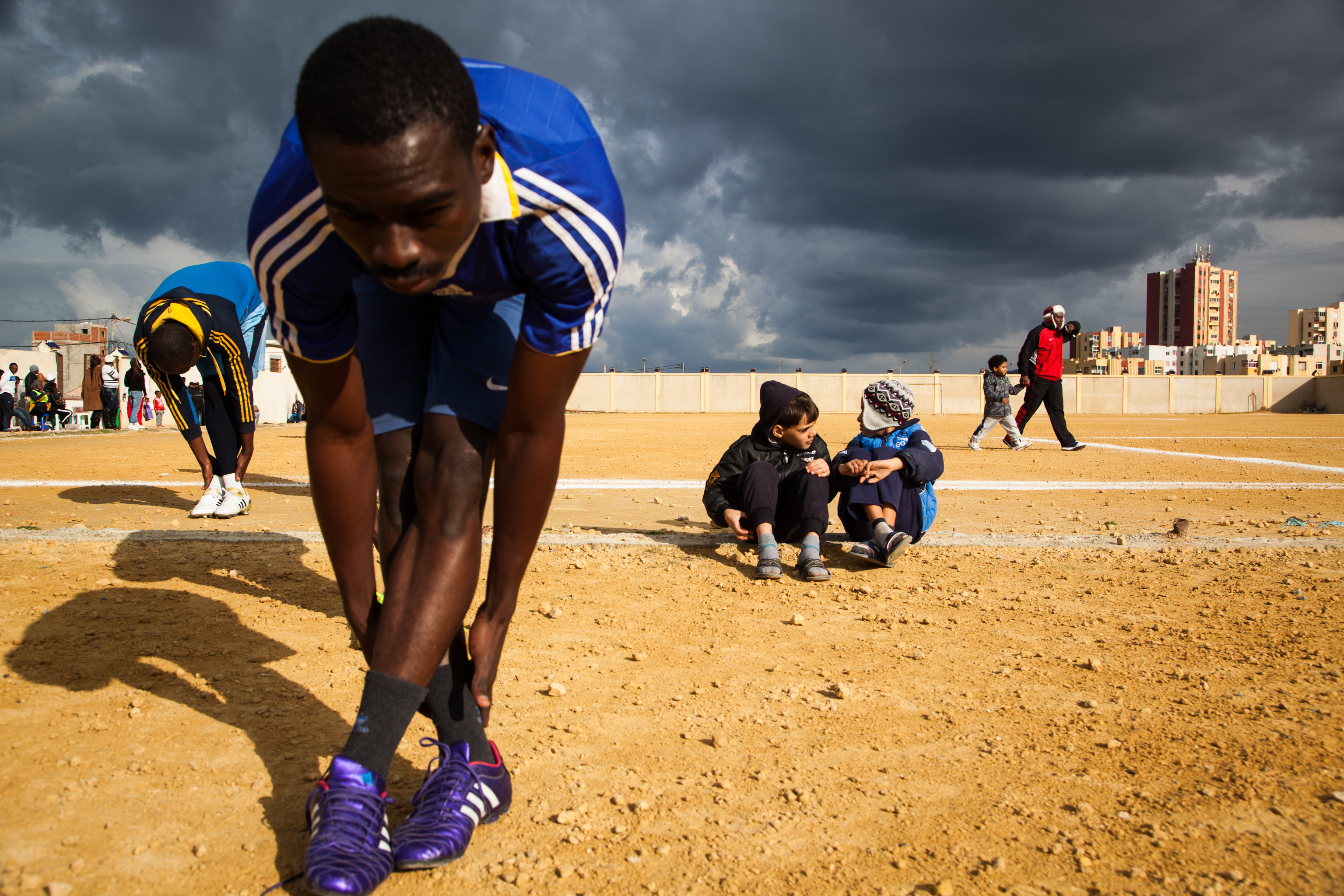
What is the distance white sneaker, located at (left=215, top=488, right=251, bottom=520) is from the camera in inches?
214

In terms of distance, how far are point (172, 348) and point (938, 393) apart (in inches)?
1795

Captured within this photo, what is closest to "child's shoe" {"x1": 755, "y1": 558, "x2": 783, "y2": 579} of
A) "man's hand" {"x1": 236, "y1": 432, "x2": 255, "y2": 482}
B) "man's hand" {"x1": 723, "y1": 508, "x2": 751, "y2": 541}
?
"man's hand" {"x1": 723, "y1": 508, "x2": 751, "y2": 541}

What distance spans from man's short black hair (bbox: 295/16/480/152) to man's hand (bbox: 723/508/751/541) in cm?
296

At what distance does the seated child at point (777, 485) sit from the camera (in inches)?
156

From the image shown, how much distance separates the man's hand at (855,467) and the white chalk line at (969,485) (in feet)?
9.77

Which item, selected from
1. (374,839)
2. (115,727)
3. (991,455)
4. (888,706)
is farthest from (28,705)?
(991,455)

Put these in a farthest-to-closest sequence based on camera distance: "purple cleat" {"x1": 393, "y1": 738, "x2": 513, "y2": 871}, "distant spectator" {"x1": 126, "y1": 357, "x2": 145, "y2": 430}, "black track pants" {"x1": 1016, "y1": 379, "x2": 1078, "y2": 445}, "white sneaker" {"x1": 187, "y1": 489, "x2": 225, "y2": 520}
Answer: "distant spectator" {"x1": 126, "y1": 357, "x2": 145, "y2": 430}, "black track pants" {"x1": 1016, "y1": 379, "x2": 1078, "y2": 445}, "white sneaker" {"x1": 187, "y1": 489, "x2": 225, "y2": 520}, "purple cleat" {"x1": 393, "y1": 738, "x2": 513, "y2": 871}

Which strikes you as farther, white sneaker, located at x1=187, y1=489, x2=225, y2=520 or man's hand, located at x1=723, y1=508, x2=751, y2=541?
white sneaker, located at x1=187, y1=489, x2=225, y2=520

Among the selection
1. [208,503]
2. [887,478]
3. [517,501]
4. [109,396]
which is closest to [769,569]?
[887,478]

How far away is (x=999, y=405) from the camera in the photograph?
12.2 meters

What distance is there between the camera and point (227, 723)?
2201 mm

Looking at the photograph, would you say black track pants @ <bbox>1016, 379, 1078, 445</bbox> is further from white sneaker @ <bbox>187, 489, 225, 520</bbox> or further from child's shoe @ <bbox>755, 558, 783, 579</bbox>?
white sneaker @ <bbox>187, 489, 225, 520</bbox>

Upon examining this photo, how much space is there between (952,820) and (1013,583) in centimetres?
220

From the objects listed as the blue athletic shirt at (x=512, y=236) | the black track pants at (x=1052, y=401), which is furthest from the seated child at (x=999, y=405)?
the blue athletic shirt at (x=512, y=236)
